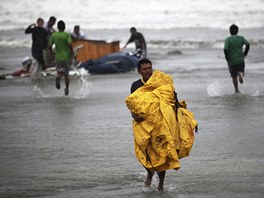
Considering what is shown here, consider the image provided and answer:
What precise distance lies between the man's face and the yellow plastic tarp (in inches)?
9.8

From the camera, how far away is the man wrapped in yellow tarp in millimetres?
7582

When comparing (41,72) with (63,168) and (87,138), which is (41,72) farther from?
(63,168)

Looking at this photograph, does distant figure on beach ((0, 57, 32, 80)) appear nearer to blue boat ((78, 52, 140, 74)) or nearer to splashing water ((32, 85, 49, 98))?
blue boat ((78, 52, 140, 74))

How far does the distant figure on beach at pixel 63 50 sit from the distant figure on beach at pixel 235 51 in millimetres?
3512

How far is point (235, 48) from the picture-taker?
16719mm

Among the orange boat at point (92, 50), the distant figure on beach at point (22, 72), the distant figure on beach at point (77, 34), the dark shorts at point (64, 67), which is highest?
the distant figure on beach at point (77, 34)

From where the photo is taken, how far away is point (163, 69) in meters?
24.0

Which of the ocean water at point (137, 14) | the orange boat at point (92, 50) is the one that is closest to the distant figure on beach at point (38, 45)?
the orange boat at point (92, 50)

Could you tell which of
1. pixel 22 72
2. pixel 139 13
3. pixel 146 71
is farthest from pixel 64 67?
pixel 139 13

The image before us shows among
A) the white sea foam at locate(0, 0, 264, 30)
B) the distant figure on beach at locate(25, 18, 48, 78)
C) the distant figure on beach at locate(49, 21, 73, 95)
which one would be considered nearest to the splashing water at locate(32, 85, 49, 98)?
the distant figure on beach at locate(49, 21, 73, 95)

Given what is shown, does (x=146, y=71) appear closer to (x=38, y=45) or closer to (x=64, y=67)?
(x=64, y=67)

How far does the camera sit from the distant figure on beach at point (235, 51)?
1661 cm

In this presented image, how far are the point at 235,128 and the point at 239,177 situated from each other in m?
3.54

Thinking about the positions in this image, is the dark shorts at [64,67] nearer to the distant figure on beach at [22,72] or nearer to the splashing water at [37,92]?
the splashing water at [37,92]
